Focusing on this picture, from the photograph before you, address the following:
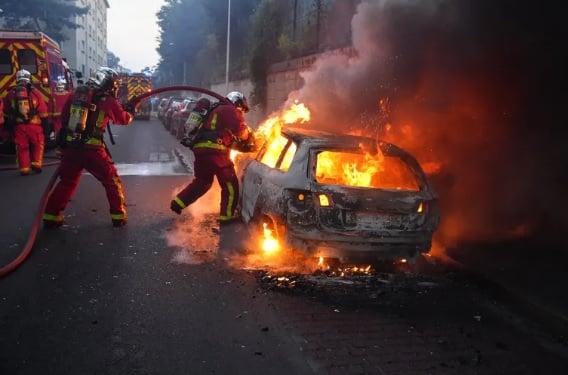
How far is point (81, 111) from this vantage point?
5992mm

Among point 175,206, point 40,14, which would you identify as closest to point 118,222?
point 175,206

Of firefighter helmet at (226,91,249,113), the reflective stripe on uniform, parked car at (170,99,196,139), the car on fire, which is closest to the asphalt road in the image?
the car on fire

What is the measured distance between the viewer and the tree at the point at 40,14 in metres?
33.6

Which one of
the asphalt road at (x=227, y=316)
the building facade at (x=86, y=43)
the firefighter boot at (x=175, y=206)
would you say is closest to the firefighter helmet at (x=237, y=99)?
the firefighter boot at (x=175, y=206)

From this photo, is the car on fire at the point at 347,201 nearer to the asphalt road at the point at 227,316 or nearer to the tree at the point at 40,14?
the asphalt road at the point at 227,316

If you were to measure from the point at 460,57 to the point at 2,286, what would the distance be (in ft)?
22.4

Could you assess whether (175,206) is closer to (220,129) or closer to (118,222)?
(118,222)

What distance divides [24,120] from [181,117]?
9.86m

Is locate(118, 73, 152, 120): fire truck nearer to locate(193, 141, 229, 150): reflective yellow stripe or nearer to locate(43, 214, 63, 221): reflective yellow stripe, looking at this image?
locate(193, 141, 229, 150): reflective yellow stripe

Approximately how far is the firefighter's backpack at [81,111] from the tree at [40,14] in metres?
33.0

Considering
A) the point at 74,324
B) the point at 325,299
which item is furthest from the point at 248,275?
the point at 74,324

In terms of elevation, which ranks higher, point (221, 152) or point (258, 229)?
point (221, 152)

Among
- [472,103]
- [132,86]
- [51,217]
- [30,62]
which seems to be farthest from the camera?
[132,86]

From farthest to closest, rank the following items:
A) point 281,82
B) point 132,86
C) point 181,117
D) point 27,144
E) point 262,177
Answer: point 132,86
point 281,82
point 181,117
point 27,144
point 262,177
